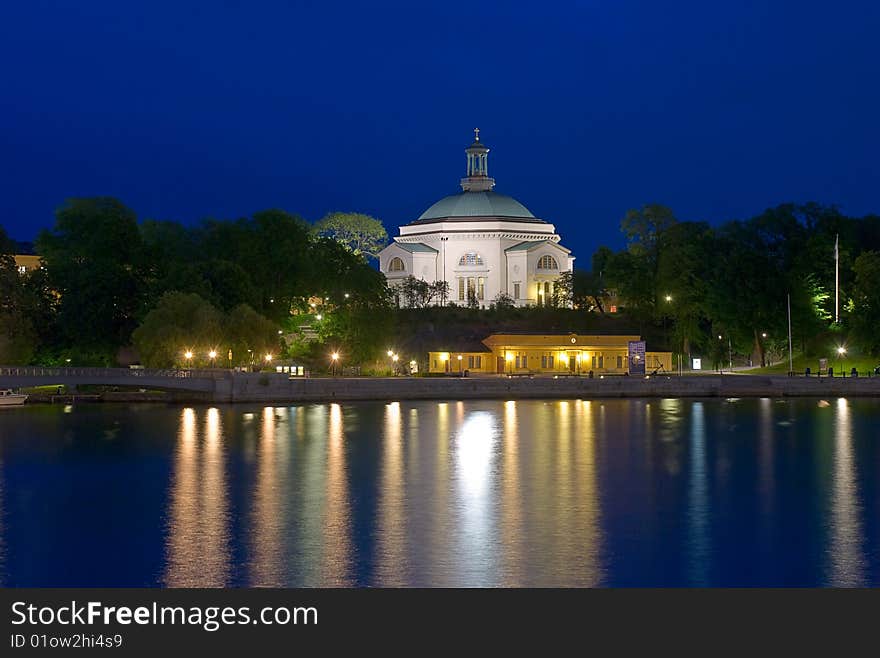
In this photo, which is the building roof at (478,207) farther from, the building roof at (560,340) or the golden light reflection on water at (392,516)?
the golden light reflection on water at (392,516)

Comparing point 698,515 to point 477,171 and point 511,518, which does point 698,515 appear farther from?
point 477,171

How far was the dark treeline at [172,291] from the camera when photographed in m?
91.0

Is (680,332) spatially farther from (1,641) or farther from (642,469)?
(1,641)

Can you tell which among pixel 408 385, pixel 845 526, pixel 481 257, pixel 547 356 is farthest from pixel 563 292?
pixel 845 526

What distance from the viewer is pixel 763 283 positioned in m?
108

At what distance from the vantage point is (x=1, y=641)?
28734mm

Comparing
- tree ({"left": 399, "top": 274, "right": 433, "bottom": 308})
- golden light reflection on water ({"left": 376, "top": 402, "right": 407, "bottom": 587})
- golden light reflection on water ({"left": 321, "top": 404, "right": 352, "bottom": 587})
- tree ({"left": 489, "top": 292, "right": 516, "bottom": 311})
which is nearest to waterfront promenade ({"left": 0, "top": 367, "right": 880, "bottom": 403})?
golden light reflection on water ({"left": 376, "top": 402, "right": 407, "bottom": 587})

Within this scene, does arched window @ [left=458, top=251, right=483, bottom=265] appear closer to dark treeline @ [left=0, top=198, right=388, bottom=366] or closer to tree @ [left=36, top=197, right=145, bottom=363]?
dark treeline @ [left=0, top=198, right=388, bottom=366]

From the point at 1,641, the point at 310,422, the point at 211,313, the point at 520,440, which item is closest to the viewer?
the point at 1,641

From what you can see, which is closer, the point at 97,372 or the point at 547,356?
the point at 97,372

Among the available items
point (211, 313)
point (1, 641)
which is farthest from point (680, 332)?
point (1, 641)

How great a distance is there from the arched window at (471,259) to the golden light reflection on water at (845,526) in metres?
80.1

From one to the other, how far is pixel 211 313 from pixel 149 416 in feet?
33.6

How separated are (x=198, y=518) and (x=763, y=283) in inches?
2836
